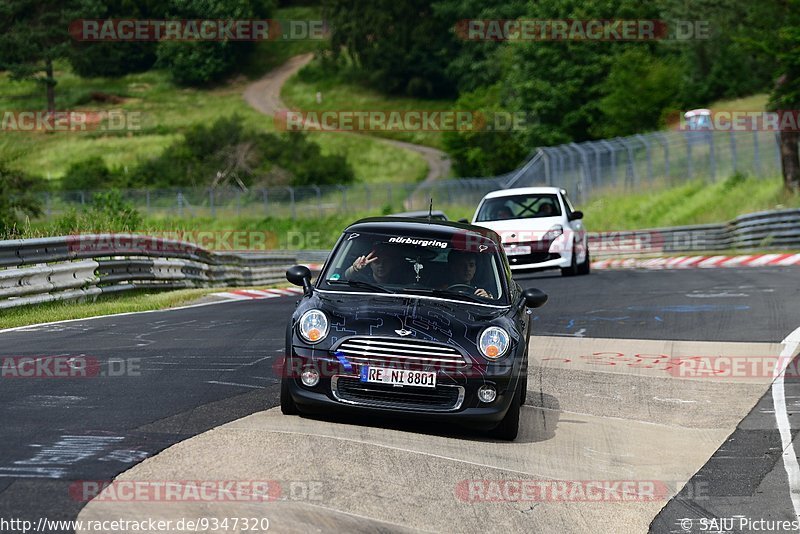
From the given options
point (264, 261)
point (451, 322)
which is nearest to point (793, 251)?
point (264, 261)

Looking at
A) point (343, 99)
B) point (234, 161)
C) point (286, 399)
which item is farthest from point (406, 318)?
point (343, 99)

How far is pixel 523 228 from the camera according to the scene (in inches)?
918

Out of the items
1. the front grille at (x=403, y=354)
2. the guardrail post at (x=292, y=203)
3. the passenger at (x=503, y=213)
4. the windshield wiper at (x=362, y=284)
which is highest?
the windshield wiper at (x=362, y=284)

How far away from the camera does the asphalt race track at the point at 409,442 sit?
22.1ft

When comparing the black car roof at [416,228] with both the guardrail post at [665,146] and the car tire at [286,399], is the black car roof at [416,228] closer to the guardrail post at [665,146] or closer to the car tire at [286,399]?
the car tire at [286,399]

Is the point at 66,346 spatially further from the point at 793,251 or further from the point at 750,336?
the point at 793,251

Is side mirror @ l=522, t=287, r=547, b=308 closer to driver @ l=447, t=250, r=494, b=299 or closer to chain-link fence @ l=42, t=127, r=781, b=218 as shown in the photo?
driver @ l=447, t=250, r=494, b=299

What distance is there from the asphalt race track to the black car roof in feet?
4.77

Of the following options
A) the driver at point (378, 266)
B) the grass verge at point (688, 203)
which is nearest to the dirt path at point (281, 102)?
the grass verge at point (688, 203)

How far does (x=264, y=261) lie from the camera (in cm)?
3238

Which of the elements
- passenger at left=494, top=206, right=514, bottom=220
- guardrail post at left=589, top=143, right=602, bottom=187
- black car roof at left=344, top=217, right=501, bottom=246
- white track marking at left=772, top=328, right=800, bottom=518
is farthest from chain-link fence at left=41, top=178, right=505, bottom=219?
black car roof at left=344, top=217, right=501, bottom=246

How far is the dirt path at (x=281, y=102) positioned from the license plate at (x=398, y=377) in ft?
270

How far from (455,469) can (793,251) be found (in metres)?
25.3

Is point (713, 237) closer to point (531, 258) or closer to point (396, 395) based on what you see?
point (531, 258)
